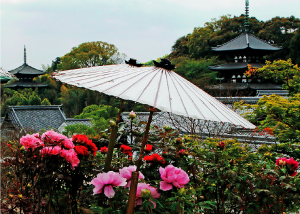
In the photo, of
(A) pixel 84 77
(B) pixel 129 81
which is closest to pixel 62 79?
(A) pixel 84 77

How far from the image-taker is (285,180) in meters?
1.59

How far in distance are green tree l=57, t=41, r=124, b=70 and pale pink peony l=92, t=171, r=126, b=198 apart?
87.2 feet

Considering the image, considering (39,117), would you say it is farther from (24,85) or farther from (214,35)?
(214,35)

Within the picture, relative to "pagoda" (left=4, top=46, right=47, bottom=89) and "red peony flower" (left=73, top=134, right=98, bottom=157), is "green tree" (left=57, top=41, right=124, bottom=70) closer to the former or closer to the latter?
"pagoda" (left=4, top=46, right=47, bottom=89)

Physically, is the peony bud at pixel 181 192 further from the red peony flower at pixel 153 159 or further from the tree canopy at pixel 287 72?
the tree canopy at pixel 287 72

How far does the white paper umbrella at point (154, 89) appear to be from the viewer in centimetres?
123

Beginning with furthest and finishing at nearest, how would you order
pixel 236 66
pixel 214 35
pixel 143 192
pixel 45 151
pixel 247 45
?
pixel 214 35 → pixel 236 66 → pixel 247 45 → pixel 45 151 → pixel 143 192

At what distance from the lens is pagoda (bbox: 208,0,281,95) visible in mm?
18672

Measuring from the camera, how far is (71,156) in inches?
62.1

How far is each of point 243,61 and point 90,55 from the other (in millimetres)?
14465

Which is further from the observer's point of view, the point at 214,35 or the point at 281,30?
the point at 214,35

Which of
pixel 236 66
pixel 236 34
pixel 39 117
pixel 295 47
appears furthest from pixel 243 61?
pixel 39 117

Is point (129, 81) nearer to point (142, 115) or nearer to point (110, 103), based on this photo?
point (142, 115)

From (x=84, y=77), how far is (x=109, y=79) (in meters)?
0.18
